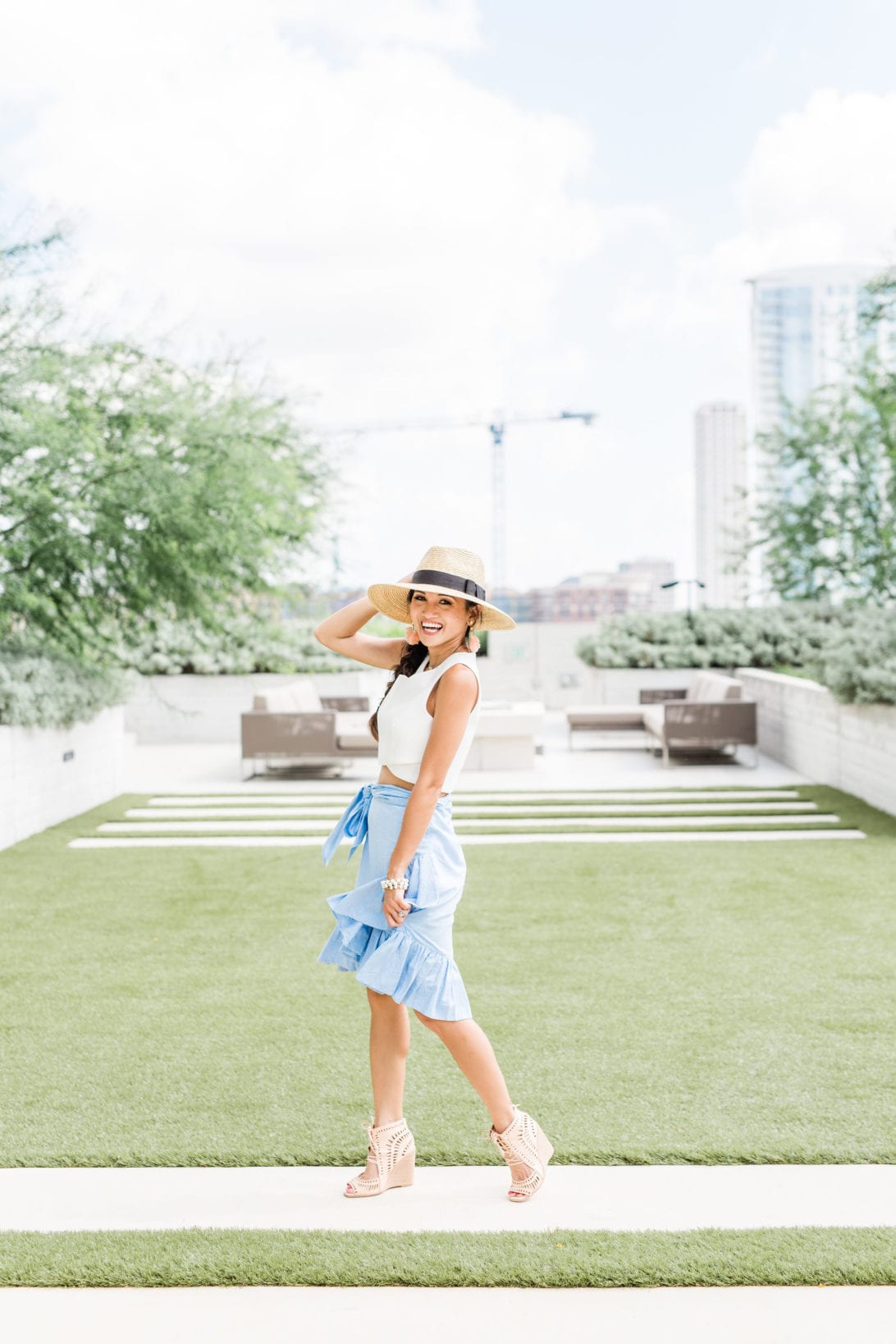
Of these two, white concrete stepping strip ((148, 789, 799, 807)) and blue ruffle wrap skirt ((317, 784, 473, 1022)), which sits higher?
blue ruffle wrap skirt ((317, 784, 473, 1022))

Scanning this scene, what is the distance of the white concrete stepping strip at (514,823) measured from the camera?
8.56 meters

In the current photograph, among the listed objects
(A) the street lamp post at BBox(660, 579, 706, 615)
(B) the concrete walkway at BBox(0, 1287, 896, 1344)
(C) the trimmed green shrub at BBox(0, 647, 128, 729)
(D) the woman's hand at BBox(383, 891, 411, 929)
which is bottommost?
(B) the concrete walkway at BBox(0, 1287, 896, 1344)

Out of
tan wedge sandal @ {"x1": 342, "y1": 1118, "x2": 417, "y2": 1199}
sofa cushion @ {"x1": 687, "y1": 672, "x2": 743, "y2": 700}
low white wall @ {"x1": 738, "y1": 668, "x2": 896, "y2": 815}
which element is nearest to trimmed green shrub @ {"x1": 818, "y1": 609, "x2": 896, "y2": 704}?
low white wall @ {"x1": 738, "y1": 668, "x2": 896, "y2": 815}

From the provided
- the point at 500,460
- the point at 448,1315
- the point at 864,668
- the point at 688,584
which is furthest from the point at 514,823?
the point at 500,460

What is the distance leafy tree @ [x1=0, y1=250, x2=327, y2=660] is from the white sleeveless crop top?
6.31 meters

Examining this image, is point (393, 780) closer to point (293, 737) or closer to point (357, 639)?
point (357, 639)

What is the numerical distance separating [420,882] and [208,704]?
43.5 ft

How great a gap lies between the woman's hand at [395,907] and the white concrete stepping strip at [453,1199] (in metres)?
0.64

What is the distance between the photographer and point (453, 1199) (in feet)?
9.36

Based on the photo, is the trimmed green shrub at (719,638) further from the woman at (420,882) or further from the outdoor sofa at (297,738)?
the woman at (420,882)

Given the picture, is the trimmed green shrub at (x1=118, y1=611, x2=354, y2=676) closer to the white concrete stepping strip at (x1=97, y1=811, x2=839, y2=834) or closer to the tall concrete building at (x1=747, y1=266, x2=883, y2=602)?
the white concrete stepping strip at (x1=97, y1=811, x2=839, y2=834)

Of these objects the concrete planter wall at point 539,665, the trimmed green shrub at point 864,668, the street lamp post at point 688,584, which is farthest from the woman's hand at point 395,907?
the concrete planter wall at point 539,665

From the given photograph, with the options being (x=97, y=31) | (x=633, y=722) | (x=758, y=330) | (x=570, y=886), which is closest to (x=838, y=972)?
(x=570, y=886)

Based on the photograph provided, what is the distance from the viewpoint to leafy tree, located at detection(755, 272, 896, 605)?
2053cm
